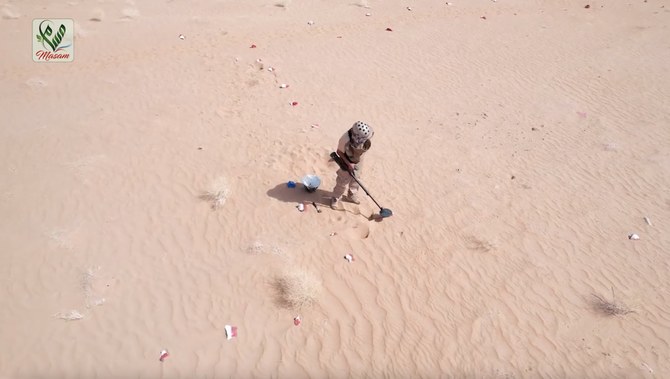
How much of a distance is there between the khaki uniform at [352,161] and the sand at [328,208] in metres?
0.40

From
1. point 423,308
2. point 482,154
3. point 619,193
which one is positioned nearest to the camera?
point 423,308

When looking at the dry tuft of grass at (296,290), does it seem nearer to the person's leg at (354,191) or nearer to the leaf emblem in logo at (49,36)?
the person's leg at (354,191)

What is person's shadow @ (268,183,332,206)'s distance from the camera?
20.3ft

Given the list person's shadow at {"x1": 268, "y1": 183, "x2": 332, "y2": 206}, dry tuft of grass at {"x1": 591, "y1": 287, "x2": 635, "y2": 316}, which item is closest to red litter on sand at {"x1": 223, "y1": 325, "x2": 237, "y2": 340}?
person's shadow at {"x1": 268, "y1": 183, "x2": 332, "y2": 206}

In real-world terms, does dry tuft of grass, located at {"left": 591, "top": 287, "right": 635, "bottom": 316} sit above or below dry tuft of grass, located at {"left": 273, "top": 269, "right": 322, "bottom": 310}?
above

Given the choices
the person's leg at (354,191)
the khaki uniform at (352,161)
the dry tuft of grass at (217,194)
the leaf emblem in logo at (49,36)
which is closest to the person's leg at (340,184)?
the khaki uniform at (352,161)

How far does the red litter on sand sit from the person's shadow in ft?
7.36

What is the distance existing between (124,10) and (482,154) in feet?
40.5

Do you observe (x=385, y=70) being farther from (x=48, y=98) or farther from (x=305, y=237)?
(x=48, y=98)

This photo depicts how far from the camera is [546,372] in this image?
4.32 m

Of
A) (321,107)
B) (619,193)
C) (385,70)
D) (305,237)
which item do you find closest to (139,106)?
(321,107)

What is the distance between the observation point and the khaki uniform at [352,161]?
5.06 meters

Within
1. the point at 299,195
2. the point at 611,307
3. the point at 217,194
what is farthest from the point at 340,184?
the point at 611,307

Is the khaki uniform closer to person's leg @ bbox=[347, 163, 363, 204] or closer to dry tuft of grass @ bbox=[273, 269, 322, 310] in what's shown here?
person's leg @ bbox=[347, 163, 363, 204]
